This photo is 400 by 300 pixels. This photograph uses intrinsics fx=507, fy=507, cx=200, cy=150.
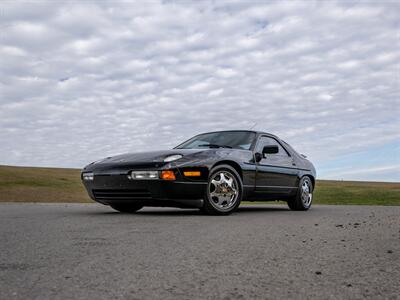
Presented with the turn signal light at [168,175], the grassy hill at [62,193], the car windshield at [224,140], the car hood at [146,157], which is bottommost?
the grassy hill at [62,193]

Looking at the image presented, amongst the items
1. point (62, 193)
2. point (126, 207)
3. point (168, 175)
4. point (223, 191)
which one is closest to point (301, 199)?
point (223, 191)

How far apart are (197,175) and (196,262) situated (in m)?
3.70

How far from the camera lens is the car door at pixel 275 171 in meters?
8.21

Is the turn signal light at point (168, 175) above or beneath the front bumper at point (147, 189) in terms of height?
above

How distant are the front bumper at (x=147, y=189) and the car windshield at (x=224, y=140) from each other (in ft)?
4.09

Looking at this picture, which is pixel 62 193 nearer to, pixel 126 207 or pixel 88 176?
pixel 126 207

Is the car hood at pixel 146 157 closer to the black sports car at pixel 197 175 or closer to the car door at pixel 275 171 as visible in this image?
the black sports car at pixel 197 175

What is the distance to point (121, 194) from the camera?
7.14 m

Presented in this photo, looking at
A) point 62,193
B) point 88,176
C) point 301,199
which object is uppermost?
point 88,176

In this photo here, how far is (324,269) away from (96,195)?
5003 millimetres

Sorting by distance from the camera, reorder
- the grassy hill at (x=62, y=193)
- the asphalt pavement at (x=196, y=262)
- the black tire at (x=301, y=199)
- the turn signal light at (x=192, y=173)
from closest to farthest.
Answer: the asphalt pavement at (x=196, y=262) < the turn signal light at (x=192, y=173) < the black tire at (x=301, y=199) < the grassy hill at (x=62, y=193)

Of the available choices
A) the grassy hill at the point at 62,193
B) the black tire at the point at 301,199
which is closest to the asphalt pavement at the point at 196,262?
the black tire at the point at 301,199

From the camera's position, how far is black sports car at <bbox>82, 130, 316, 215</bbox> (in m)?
6.87

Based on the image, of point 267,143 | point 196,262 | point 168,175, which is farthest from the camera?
point 267,143
